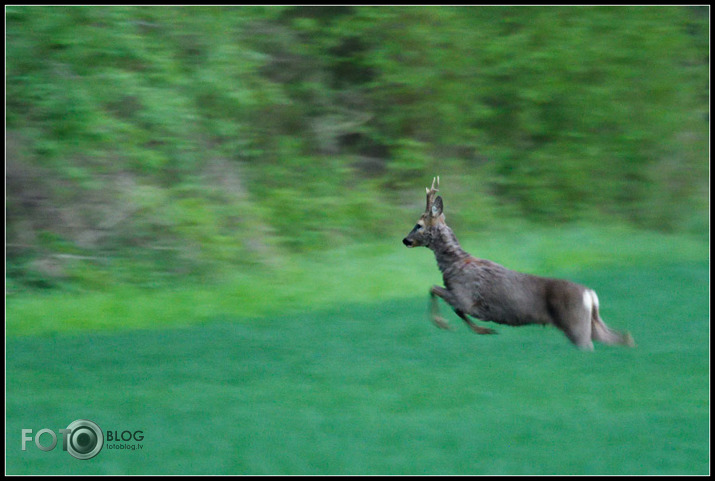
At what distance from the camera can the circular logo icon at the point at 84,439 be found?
20.1 ft

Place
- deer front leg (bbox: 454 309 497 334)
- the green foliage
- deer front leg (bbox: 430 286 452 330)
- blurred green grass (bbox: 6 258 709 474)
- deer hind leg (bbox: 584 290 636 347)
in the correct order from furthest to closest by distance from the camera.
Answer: the green foliage < deer front leg (bbox: 454 309 497 334) < deer front leg (bbox: 430 286 452 330) < deer hind leg (bbox: 584 290 636 347) < blurred green grass (bbox: 6 258 709 474)

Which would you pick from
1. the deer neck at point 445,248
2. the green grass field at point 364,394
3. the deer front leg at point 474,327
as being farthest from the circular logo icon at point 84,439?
the deer neck at point 445,248

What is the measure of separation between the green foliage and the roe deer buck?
579cm

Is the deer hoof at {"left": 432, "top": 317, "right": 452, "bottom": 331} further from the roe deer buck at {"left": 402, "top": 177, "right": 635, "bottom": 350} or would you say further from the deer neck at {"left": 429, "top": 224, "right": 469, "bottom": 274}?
the deer neck at {"left": 429, "top": 224, "right": 469, "bottom": 274}

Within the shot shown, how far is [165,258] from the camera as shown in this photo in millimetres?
13789

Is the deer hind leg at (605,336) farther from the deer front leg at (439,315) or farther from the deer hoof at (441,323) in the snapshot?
the deer hoof at (441,323)

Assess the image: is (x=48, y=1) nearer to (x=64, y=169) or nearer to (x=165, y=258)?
(x=64, y=169)

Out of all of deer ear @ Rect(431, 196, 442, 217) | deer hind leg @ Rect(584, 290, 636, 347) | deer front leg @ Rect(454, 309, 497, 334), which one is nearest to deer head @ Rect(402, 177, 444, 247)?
deer ear @ Rect(431, 196, 442, 217)

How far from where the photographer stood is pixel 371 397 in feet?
23.9

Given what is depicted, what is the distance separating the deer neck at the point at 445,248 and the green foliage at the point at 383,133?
546cm

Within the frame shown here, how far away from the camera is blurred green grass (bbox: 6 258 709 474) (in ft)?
19.6

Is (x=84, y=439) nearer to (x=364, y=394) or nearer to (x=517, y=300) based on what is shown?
(x=364, y=394)

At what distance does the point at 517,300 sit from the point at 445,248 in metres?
0.97

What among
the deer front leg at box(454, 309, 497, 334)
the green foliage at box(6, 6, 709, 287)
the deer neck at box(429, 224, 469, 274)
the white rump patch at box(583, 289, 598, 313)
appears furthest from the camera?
the green foliage at box(6, 6, 709, 287)
